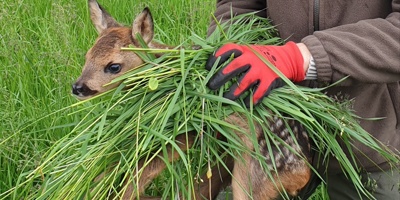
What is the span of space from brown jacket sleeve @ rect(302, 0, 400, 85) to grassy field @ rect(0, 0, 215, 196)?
974mm

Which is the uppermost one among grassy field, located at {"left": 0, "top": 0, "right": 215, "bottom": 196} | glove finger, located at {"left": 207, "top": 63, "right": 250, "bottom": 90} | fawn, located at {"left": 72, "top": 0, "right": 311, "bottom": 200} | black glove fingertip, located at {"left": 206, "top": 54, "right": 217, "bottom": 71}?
black glove fingertip, located at {"left": 206, "top": 54, "right": 217, "bottom": 71}

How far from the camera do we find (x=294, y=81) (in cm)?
251

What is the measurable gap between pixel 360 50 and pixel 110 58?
2.64 feet

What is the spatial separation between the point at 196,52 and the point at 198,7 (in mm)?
2129

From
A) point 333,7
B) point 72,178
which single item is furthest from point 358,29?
point 72,178

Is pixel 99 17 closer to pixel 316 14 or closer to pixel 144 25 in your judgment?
pixel 144 25

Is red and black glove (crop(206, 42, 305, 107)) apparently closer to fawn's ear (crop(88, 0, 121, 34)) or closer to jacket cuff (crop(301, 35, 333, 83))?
jacket cuff (crop(301, 35, 333, 83))

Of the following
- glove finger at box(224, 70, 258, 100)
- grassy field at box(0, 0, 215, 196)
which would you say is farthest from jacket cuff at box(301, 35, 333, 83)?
grassy field at box(0, 0, 215, 196)

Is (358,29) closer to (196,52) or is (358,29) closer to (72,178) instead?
(196,52)

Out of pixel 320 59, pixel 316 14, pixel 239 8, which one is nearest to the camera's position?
pixel 320 59

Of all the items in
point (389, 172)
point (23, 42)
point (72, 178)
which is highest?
point (72, 178)

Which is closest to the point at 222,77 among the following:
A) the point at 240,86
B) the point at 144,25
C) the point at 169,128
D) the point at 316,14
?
the point at 240,86

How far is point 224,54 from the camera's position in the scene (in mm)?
2350

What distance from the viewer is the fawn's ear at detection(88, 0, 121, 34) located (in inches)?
111
